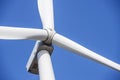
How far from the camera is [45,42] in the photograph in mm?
5461

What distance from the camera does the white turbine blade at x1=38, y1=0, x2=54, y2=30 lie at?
5.68 m

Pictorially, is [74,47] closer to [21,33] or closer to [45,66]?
[45,66]

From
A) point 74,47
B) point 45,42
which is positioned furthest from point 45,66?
point 74,47

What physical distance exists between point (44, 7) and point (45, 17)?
9.8 inches

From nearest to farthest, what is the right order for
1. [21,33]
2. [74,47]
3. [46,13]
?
1. [21,33]
2. [74,47]
3. [46,13]

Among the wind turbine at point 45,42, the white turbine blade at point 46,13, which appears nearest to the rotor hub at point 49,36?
the wind turbine at point 45,42

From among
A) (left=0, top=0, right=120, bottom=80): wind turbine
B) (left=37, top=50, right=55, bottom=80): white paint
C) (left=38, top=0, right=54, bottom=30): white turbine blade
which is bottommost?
(left=37, top=50, right=55, bottom=80): white paint

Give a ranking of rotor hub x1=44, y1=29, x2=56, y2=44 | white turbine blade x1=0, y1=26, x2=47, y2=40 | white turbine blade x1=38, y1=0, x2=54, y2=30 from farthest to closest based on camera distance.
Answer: white turbine blade x1=38, y1=0, x2=54, y2=30
rotor hub x1=44, y1=29, x2=56, y2=44
white turbine blade x1=0, y1=26, x2=47, y2=40

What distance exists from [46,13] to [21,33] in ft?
3.47

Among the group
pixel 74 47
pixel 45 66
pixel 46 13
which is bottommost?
pixel 45 66

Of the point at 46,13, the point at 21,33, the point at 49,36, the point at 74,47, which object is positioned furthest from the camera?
the point at 46,13

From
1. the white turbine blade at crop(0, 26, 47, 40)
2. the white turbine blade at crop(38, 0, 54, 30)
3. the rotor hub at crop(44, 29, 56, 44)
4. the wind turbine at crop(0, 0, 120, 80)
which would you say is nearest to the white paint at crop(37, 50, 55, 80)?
the wind turbine at crop(0, 0, 120, 80)

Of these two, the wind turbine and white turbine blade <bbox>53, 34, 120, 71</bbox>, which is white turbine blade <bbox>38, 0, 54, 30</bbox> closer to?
the wind turbine

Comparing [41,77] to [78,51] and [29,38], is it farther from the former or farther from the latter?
[78,51]
